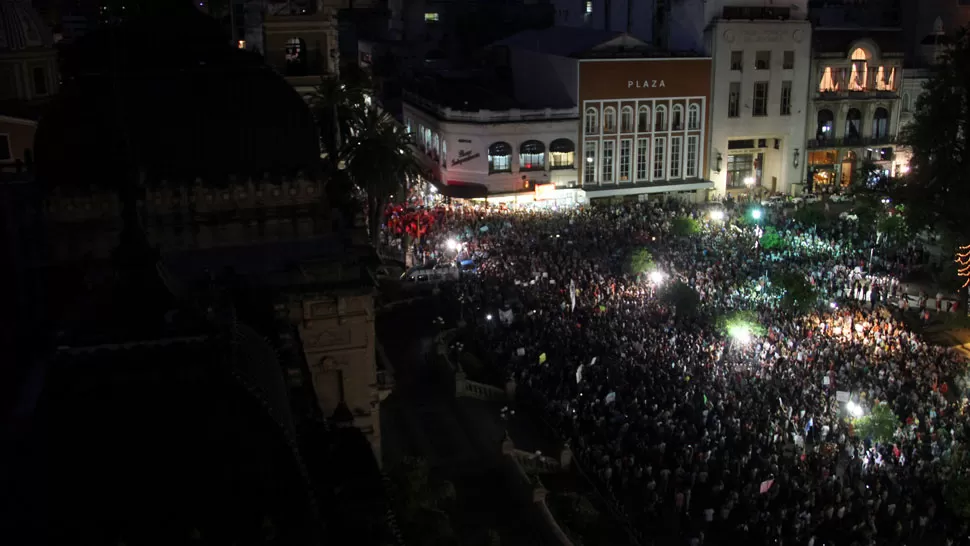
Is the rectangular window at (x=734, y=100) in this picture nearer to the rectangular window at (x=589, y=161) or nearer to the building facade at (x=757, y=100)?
the building facade at (x=757, y=100)

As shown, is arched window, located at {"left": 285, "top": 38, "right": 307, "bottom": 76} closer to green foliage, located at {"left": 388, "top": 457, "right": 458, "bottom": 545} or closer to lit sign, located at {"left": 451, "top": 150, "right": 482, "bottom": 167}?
lit sign, located at {"left": 451, "top": 150, "right": 482, "bottom": 167}

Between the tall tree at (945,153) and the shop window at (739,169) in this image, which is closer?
the tall tree at (945,153)

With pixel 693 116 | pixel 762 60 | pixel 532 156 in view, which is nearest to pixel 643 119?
pixel 693 116

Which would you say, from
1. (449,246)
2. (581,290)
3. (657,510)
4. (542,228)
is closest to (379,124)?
(449,246)

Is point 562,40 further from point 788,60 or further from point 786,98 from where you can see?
point 786,98

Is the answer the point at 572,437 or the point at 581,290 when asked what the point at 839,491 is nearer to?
the point at 572,437

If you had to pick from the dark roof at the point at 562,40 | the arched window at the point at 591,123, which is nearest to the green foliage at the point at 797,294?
the arched window at the point at 591,123
